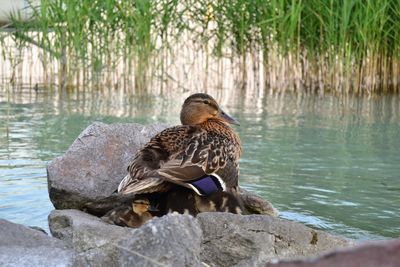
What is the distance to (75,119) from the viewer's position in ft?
28.4

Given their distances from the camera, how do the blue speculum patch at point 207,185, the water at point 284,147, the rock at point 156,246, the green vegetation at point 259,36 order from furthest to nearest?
the green vegetation at point 259,36, the water at point 284,147, the blue speculum patch at point 207,185, the rock at point 156,246

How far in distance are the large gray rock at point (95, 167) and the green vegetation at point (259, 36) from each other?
21.1 ft

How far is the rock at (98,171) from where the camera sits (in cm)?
409

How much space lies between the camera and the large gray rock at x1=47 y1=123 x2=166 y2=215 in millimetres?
4094

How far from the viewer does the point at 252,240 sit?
9.74 feet

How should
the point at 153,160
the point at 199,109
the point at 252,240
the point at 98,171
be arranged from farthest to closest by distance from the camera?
the point at 199,109, the point at 98,171, the point at 153,160, the point at 252,240

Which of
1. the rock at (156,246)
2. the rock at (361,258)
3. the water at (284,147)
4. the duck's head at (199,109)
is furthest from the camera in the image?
the water at (284,147)

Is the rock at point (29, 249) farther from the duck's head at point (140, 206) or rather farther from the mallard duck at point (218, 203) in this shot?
the mallard duck at point (218, 203)

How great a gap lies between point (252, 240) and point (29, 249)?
0.80 metres

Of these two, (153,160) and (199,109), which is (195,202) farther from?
(199,109)

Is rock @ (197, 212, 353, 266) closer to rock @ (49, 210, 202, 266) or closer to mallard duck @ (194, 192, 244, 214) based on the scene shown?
rock @ (49, 210, 202, 266)

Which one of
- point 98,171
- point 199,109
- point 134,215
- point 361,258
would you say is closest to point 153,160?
point 134,215

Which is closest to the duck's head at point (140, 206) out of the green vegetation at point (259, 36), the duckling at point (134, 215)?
the duckling at point (134, 215)

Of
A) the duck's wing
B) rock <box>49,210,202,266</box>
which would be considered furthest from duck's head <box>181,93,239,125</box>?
rock <box>49,210,202,266</box>
